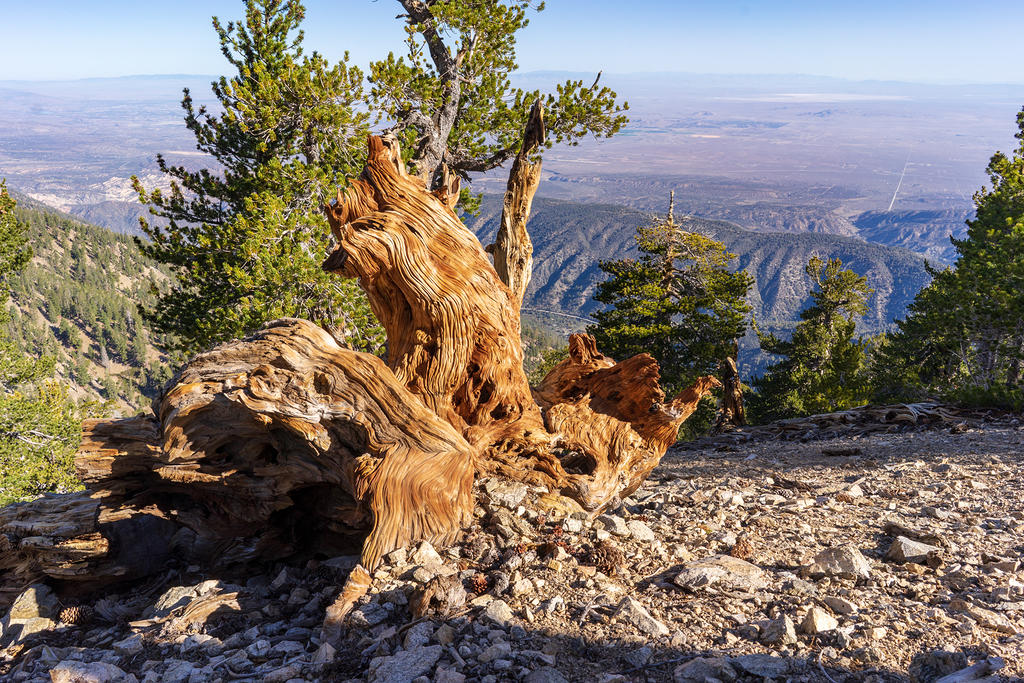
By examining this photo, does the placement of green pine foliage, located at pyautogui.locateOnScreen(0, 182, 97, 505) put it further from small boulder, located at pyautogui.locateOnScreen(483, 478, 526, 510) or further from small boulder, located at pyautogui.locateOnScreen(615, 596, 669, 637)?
small boulder, located at pyautogui.locateOnScreen(615, 596, 669, 637)

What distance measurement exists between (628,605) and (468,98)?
1419 centimetres

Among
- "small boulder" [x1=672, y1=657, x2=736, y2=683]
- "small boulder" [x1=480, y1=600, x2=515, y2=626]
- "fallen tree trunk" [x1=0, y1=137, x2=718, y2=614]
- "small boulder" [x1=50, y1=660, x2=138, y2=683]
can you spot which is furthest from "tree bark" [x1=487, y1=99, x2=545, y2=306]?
"small boulder" [x1=50, y1=660, x2=138, y2=683]

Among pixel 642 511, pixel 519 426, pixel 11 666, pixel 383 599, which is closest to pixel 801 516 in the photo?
pixel 642 511

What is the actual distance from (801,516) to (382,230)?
5.31m

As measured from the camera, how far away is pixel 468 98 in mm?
15836

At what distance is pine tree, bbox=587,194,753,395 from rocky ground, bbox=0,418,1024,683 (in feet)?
52.4

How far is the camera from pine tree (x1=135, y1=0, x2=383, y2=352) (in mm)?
14430

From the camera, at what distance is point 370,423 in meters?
→ 5.97

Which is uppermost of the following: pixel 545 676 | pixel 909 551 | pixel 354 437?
pixel 354 437

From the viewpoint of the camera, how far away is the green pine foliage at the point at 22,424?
17.6 meters

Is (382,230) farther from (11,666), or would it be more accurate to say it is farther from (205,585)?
(11,666)

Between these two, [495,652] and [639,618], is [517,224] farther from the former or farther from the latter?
[495,652]

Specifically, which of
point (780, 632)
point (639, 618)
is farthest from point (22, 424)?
point (780, 632)

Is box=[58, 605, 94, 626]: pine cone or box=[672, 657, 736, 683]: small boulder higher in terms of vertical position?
box=[672, 657, 736, 683]: small boulder
